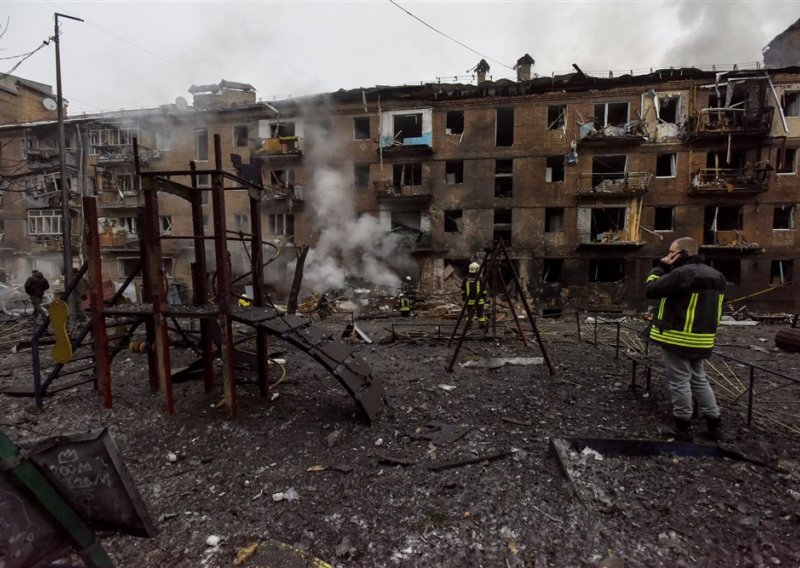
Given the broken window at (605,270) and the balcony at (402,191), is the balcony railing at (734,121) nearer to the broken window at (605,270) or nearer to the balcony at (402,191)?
the broken window at (605,270)

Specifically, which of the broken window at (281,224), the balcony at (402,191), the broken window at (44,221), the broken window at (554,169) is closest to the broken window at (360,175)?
the balcony at (402,191)

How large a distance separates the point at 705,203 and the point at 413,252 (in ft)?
50.2

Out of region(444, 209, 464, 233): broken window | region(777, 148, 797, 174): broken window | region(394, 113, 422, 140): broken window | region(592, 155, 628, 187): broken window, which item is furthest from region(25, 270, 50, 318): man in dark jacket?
region(777, 148, 797, 174): broken window

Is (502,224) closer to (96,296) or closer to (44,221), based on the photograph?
(96,296)

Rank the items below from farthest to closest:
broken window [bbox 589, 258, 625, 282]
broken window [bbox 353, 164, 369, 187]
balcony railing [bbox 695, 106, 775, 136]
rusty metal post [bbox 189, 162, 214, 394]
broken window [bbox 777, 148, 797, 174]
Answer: broken window [bbox 353, 164, 369, 187] < broken window [bbox 589, 258, 625, 282] < broken window [bbox 777, 148, 797, 174] < balcony railing [bbox 695, 106, 775, 136] < rusty metal post [bbox 189, 162, 214, 394]

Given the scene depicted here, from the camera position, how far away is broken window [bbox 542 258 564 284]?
20.4 m

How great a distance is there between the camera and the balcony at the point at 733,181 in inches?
706

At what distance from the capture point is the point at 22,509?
1634 millimetres

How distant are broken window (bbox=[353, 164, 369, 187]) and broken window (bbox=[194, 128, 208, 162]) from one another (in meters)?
9.89

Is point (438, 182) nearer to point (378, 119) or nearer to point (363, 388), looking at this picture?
point (378, 119)

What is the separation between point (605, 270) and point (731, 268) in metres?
6.14

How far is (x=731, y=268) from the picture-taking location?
1919 cm

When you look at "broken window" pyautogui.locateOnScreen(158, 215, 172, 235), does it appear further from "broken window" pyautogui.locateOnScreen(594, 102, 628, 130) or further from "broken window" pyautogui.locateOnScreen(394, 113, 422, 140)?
"broken window" pyautogui.locateOnScreen(594, 102, 628, 130)

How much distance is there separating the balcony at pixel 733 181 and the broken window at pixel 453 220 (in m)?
11.7
